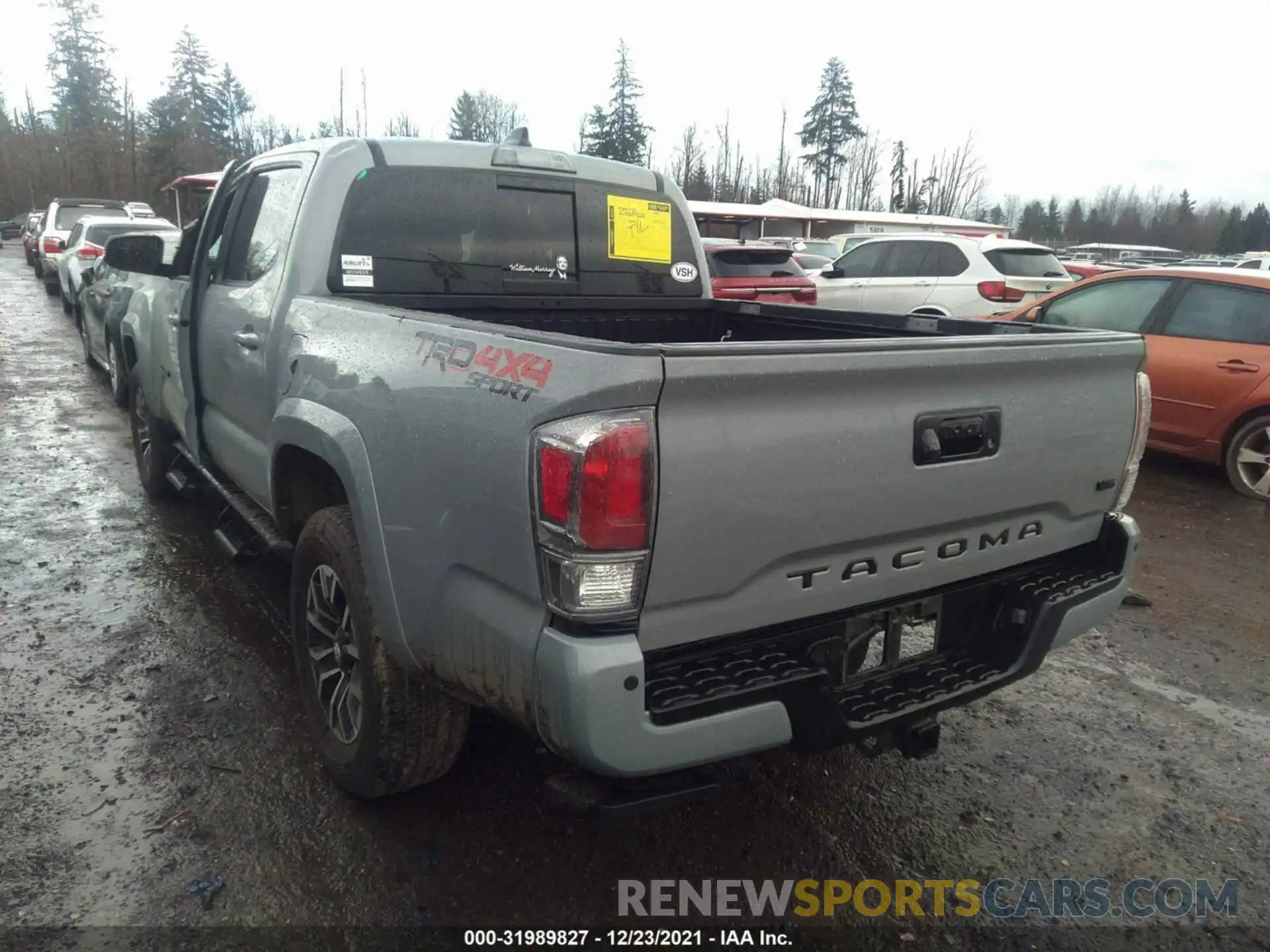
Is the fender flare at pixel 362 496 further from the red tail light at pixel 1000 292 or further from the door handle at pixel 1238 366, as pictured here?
the red tail light at pixel 1000 292

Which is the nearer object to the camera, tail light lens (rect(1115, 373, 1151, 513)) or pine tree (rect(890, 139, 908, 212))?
tail light lens (rect(1115, 373, 1151, 513))

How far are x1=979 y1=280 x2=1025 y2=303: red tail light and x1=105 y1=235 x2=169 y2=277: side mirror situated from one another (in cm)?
912

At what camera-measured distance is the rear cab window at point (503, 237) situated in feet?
11.2

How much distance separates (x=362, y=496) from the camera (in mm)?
2506

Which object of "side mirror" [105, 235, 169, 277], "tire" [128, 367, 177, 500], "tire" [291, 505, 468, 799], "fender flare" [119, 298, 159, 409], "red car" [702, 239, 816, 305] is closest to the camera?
"tire" [291, 505, 468, 799]

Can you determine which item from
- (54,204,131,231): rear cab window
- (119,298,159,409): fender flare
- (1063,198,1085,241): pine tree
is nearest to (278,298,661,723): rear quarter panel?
(119,298,159,409): fender flare

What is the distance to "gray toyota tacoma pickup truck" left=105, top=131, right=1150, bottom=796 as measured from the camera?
1917 mm

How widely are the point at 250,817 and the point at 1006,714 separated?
9.09ft

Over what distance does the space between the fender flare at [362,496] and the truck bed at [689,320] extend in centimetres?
77

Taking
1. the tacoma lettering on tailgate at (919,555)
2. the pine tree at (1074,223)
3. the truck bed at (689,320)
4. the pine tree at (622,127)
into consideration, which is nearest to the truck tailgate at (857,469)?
the tacoma lettering on tailgate at (919,555)

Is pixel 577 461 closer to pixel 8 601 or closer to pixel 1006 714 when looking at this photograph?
pixel 1006 714

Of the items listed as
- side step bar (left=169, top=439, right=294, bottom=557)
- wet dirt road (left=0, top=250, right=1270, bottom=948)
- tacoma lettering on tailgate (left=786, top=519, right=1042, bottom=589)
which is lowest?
wet dirt road (left=0, top=250, right=1270, bottom=948)

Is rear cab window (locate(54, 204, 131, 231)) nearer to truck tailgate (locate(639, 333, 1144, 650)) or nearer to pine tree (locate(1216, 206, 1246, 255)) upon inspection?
truck tailgate (locate(639, 333, 1144, 650))

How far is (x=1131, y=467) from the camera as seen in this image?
2846 mm
